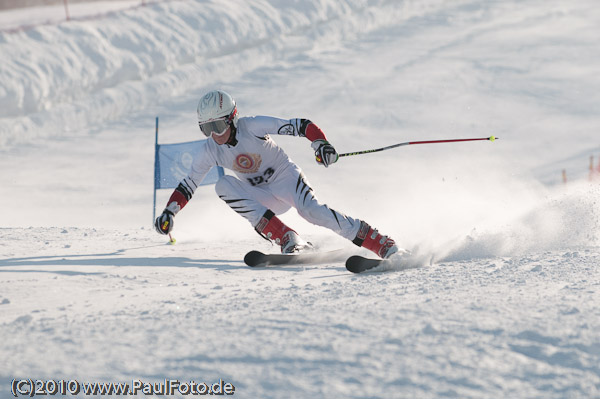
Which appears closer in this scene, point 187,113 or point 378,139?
point 378,139

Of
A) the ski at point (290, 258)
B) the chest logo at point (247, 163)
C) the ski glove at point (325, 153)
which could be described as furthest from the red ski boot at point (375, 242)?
the chest logo at point (247, 163)

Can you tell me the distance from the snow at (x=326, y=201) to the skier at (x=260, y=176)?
1.27 ft

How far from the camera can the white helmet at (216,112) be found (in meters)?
5.52

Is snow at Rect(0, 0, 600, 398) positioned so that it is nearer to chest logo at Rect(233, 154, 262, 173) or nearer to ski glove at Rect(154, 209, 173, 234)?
ski glove at Rect(154, 209, 173, 234)

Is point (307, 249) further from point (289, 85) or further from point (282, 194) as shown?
point (289, 85)

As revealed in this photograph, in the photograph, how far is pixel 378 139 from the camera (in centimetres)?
1467

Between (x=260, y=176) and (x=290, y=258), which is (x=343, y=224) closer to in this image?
(x=290, y=258)

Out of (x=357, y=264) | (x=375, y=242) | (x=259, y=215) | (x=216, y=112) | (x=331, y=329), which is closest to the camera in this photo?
(x=331, y=329)

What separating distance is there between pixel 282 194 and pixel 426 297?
2128 mm

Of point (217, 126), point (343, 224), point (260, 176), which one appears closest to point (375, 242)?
point (343, 224)

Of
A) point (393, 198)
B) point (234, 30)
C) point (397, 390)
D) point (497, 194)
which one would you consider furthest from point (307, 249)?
point (234, 30)

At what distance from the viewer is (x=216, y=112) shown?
552cm

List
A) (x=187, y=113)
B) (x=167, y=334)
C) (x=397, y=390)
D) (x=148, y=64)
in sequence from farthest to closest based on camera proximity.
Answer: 1. (x=148, y=64)
2. (x=187, y=113)
3. (x=167, y=334)
4. (x=397, y=390)

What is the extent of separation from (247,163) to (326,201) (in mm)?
6021
